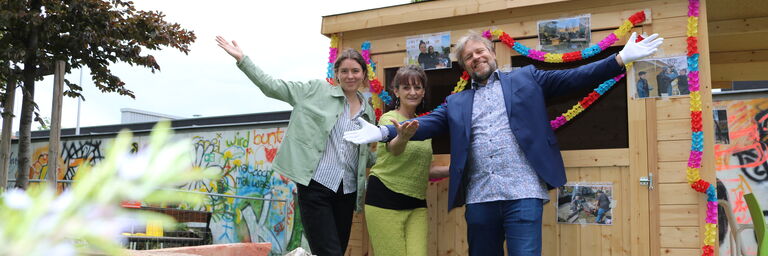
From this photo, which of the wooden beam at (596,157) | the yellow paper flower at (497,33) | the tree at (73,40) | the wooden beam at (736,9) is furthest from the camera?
the tree at (73,40)

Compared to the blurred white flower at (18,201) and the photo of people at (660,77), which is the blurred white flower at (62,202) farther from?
the photo of people at (660,77)

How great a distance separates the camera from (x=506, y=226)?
3.18 m

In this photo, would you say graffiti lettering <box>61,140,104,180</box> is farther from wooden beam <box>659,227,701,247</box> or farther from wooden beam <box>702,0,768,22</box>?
wooden beam <box>659,227,701,247</box>

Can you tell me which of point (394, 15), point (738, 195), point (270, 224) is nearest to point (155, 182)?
point (394, 15)

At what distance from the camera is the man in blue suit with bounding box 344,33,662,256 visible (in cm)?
314

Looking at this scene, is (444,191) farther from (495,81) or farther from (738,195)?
(738,195)

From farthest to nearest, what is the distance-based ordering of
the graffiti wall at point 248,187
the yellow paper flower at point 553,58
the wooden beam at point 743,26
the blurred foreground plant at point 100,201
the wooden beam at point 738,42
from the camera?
the graffiti wall at point 248,187, the wooden beam at point 738,42, the wooden beam at point 743,26, the yellow paper flower at point 553,58, the blurred foreground plant at point 100,201

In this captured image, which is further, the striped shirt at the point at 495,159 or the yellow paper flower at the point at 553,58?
the yellow paper flower at the point at 553,58

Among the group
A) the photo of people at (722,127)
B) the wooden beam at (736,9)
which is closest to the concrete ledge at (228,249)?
the wooden beam at (736,9)

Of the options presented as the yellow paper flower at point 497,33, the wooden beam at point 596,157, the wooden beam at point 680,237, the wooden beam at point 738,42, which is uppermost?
the wooden beam at point 738,42

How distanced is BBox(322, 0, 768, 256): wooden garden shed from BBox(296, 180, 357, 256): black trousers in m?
0.97

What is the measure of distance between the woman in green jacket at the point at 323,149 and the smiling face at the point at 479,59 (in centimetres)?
69

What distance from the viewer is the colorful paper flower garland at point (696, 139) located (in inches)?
141

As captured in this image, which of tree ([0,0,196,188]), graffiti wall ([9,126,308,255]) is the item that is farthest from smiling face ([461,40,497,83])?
graffiti wall ([9,126,308,255])
